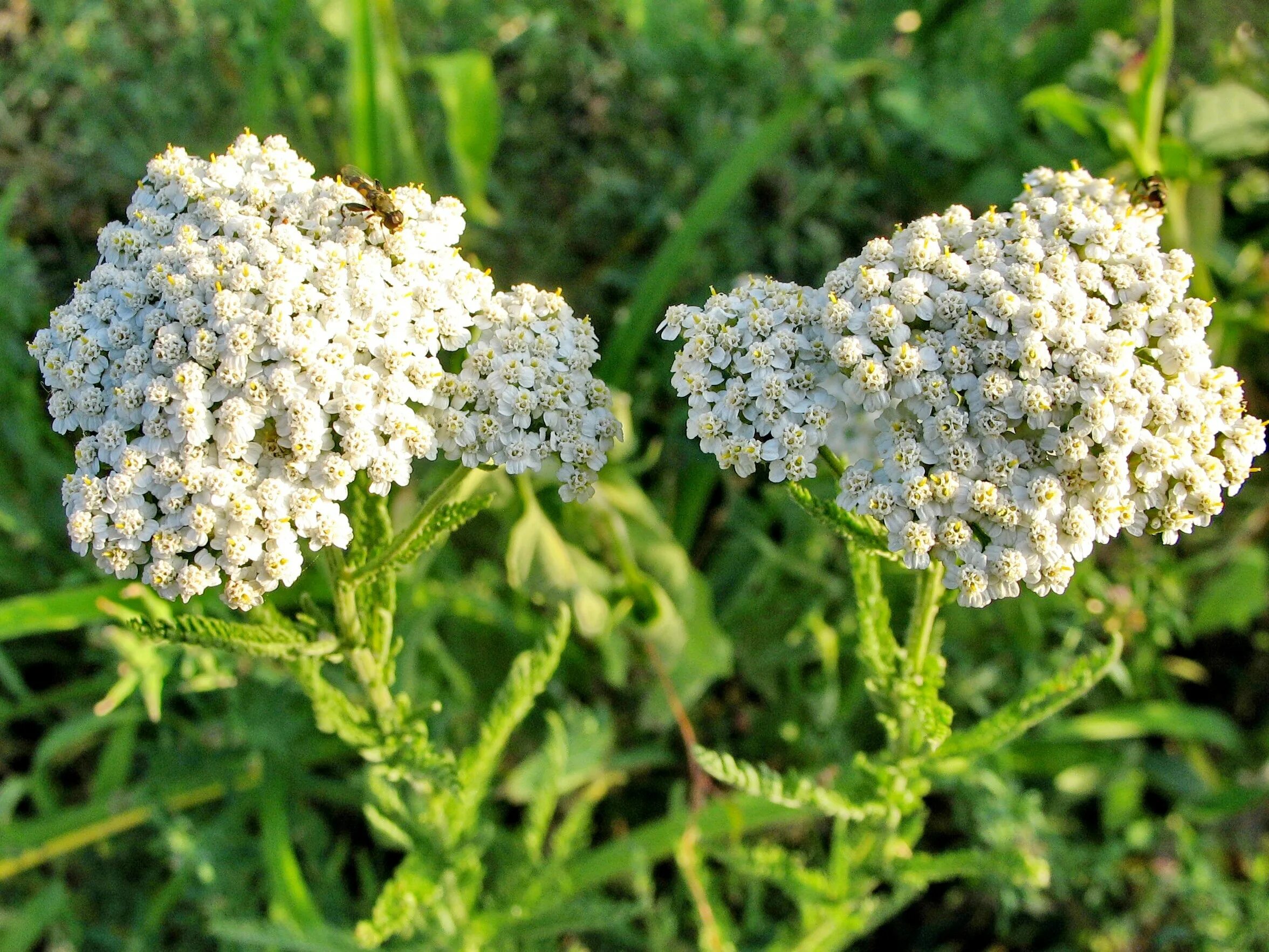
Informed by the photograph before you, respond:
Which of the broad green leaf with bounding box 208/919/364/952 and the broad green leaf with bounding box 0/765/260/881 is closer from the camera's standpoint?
the broad green leaf with bounding box 208/919/364/952

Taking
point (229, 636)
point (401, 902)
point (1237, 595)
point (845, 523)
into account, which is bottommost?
point (401, 902)

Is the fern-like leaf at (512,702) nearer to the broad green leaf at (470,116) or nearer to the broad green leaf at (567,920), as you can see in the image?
the broad green leaf at (567,920)

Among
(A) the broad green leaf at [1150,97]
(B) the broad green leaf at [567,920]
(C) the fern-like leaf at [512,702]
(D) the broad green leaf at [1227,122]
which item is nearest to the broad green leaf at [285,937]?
(B) the broad green leaf at [567,920]

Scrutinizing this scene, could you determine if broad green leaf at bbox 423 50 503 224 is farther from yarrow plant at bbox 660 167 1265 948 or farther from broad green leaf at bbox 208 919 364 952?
broad green leaf at bbox 208 919 364 952

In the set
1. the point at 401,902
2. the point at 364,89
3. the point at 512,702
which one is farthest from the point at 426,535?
the point at 364,89

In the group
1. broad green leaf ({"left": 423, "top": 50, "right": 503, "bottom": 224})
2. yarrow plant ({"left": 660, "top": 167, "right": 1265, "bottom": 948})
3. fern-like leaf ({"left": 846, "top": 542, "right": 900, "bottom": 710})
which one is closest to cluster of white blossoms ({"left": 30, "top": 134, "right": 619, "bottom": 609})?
yarrow plant ({"left": 660, "top": 167, "right": 1265, "bottom": 948})

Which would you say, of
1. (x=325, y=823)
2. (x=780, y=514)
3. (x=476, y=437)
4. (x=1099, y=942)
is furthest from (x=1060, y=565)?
(x=325, y=823)

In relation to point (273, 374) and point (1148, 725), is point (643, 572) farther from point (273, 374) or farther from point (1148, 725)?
point (1148, 725)

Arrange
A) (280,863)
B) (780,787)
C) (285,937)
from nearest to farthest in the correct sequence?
(780,787), (285,937), (280,863)
